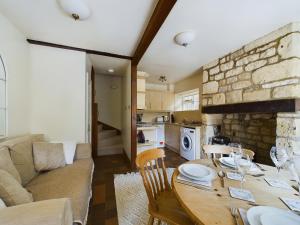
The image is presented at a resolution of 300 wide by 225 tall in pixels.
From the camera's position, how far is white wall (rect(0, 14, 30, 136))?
185 centimetres

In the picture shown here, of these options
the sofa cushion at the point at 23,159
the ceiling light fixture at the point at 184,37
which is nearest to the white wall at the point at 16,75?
the sofa cushion at the point at 23,159

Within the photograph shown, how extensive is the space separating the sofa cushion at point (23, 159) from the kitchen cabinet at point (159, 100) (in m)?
3.51

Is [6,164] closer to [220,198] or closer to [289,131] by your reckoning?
[220,198]

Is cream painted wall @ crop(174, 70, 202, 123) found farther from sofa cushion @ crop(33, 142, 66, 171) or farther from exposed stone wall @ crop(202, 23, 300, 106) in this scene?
sofa cushion @ crop(33, 142, 66, 171)

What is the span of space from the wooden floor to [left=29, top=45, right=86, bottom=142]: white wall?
817 millimetres

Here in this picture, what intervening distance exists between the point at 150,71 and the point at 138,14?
2.31 m

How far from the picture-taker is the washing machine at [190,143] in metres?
3.41

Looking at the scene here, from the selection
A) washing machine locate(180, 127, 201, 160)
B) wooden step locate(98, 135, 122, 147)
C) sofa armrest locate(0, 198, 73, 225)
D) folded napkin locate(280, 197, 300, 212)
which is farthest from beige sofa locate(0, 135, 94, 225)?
washing machine locate(180, 127, 201, 160)

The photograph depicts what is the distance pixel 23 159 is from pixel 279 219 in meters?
2.12

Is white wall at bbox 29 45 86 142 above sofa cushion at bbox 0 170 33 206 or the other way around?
above

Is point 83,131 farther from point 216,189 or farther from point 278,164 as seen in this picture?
point 278,164

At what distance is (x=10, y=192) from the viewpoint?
0.95 m

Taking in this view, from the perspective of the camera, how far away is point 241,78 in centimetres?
248

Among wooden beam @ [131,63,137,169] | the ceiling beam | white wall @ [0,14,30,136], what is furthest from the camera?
wooden beam @ [131,63,137,169]
